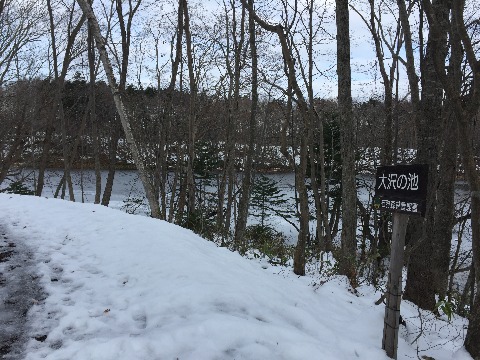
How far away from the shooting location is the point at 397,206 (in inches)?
105

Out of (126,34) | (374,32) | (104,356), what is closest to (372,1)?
(374,32)

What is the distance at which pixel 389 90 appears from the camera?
1247cm

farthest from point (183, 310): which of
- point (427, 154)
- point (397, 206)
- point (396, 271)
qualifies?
point (427, 154)

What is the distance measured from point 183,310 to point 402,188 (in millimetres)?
2064

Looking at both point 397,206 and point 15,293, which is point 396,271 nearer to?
point 397,206

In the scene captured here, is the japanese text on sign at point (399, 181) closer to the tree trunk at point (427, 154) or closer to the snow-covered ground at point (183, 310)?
the snow-covered ground at point (183, 310)

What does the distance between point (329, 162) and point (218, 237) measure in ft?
39.5

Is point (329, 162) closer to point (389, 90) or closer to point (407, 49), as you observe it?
point (389, 90)

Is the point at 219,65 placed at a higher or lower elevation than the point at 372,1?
lower

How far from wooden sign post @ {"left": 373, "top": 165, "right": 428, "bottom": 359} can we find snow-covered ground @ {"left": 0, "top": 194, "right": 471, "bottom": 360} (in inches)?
13.7

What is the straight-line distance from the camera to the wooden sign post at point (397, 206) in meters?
2.53

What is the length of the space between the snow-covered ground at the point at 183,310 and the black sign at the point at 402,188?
125 cm

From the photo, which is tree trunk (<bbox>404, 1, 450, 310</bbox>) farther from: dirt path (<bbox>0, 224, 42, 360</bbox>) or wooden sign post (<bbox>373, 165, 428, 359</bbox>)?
dirt path (<bbox>0, 224, 42, 360</bbox>)

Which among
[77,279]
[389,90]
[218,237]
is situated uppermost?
[389,90]
